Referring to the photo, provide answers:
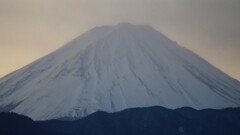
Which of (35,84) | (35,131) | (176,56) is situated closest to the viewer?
(35,131)

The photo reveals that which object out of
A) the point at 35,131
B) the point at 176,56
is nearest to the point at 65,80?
the point at 176,56

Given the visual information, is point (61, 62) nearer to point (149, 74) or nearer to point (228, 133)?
point (149, 74)

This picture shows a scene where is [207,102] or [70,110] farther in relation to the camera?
[207,102]

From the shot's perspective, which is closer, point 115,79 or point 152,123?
point 152,123

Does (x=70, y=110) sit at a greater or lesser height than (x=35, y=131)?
lesser

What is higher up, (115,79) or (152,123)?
(152,123)

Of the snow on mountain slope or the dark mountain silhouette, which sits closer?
the dark mountain silhouette

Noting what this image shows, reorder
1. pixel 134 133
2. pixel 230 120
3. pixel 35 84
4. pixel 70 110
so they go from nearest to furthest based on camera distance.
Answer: pixel 134 133
pixel 230 120
pixel 70 110
pixel 35 84

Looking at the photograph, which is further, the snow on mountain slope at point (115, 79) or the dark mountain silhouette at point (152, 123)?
the snow on mountain slope at point (115, 79)
